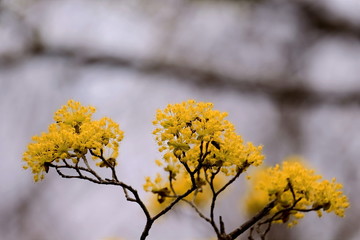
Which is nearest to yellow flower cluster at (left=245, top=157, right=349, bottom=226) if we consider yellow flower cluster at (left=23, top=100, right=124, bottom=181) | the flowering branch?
the flowering branch

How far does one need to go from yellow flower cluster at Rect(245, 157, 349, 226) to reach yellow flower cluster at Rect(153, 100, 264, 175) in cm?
5

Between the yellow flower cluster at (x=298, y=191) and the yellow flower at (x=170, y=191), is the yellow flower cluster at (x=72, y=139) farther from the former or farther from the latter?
the yellow flower cluster at (x=298, y=191)

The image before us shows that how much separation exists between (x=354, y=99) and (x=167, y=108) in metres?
2.42

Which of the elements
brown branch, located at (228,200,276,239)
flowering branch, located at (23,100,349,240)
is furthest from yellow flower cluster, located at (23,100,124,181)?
brown branch, located at (228,200,276,239)

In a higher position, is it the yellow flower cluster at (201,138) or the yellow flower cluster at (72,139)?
the yellow flower cluster at (72,139)

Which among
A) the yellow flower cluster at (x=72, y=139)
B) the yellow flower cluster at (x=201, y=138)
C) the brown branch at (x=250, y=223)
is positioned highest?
the yellow flower cluster at (x=72, y=139)

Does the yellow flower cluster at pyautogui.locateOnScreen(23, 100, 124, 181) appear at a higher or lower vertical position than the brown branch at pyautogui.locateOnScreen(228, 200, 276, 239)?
higher

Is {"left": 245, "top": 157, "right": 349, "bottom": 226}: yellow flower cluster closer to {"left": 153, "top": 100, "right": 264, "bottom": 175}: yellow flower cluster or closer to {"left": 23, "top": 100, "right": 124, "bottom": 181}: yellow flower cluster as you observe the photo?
{"left": 153, "top": 100, "right": 264, "bottom": 175}: yellow flower cluster

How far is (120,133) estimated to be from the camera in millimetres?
649

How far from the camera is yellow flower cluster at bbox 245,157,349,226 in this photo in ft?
2.23

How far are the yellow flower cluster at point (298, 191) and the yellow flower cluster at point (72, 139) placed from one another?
18cm

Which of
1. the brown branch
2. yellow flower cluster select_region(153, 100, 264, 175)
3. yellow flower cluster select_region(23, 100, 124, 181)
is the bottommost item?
the brown branch

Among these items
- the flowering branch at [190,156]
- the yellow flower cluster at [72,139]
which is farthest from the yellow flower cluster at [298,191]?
the yellow flower cluster at [72,139]

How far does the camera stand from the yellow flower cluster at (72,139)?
0.63m
